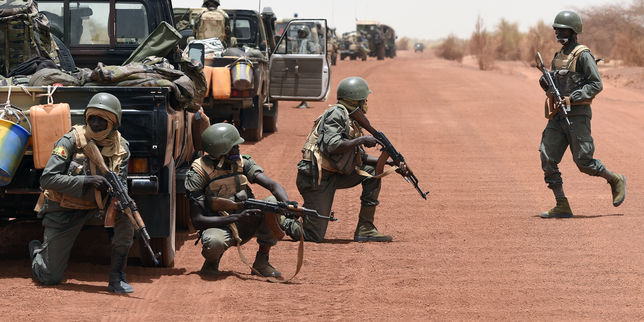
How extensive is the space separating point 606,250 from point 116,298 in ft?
12.5

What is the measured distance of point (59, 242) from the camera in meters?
Result: 6.41

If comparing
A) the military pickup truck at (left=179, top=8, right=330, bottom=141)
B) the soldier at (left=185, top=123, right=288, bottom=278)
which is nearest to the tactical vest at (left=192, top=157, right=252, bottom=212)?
the soldier at (left=185, top=123, right=288, bottom=278)

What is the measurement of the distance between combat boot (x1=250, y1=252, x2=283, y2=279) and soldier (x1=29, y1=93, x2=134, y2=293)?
98 cm

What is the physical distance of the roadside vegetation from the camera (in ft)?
116

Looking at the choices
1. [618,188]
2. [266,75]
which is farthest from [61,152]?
[266,75]

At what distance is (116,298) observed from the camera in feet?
20.1

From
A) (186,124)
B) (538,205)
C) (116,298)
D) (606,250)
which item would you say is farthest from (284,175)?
(116,298)

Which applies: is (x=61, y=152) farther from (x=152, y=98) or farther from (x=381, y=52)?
(x=381, y=52)

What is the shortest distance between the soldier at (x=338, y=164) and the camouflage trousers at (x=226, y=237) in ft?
3.80

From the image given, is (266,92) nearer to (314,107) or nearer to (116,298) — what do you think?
(314,107)

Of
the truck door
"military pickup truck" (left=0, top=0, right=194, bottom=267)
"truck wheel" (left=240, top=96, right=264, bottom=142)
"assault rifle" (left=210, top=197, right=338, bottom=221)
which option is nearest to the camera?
"military pickup truck" (left=0, top=0, right=194, bottom=267)

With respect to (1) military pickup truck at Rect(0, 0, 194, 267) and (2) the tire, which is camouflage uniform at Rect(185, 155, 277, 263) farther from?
(2) the tire

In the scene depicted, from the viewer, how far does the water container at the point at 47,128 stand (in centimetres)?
625

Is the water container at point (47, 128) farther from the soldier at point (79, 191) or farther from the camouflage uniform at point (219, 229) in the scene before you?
the camouflage uniform at point (219, 229)
